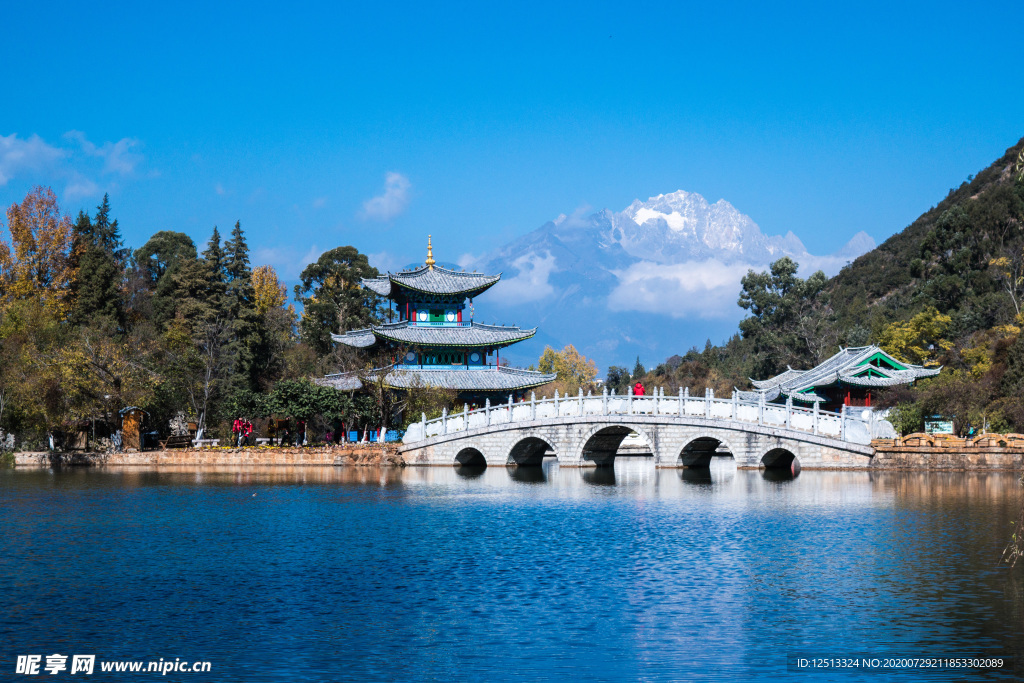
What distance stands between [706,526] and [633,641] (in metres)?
9.83

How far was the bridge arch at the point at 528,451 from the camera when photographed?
3847 centimetres

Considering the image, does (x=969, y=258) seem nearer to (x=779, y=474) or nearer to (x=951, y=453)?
(x=951, y=453)

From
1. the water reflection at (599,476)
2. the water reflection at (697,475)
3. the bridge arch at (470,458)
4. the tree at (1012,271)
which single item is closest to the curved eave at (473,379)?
the bridge arch at (470,458)

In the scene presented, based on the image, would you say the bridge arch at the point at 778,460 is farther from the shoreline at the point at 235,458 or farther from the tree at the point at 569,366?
the tree at the point at 569,366

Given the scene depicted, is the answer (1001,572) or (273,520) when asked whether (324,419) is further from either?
(1001,572)

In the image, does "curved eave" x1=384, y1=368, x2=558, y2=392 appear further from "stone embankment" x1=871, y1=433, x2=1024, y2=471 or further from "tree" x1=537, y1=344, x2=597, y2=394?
"tree" x1=537, y1=344, x2=597, y2=394

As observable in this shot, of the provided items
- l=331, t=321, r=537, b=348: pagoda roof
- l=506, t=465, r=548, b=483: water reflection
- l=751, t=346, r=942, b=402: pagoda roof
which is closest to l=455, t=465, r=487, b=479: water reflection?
l=506, t=465, r=548, b=483: water reflection

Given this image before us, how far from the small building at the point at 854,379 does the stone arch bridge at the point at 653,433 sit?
10.1m

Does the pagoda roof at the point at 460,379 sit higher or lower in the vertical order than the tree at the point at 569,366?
lower

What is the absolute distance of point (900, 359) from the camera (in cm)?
5366

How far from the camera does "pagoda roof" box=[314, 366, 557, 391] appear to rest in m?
45.8

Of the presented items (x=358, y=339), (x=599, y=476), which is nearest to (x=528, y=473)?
(x=599, y=476)

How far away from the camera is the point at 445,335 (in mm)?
48812

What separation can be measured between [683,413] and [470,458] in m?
9.90
